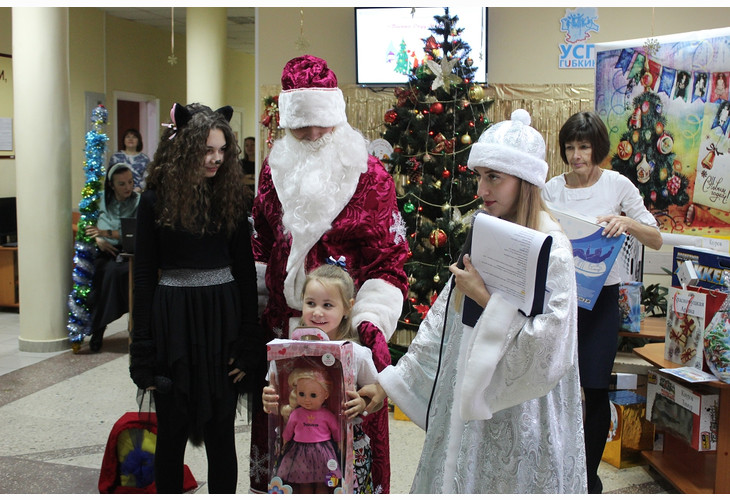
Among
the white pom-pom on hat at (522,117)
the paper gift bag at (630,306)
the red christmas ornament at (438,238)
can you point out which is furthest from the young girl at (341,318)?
the red christmas ornament at (438,238)

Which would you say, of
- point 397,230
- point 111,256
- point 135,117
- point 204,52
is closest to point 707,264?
point 397,230

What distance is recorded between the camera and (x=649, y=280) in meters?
6.25

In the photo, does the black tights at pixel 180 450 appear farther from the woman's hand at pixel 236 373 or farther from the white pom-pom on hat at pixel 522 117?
the white pom-pom on hat at pixel 522 117

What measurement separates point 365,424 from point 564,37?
204 inches

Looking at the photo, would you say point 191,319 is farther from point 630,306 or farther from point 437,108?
point 437,108

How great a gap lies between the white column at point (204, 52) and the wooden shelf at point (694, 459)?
5.75 metres

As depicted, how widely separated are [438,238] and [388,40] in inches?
106

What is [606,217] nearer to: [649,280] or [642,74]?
[642,74]

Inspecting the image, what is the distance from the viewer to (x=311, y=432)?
6.38ft

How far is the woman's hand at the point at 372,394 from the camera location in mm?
2016

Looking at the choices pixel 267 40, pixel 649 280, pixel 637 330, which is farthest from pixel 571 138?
pixel 267 40

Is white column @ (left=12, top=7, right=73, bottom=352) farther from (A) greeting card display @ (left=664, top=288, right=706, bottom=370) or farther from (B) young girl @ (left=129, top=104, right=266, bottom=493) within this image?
(A) greeting card display @ (left=664, top=288, right=706, bottom=370)

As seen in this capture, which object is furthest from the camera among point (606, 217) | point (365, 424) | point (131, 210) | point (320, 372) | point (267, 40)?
point (267, 40)

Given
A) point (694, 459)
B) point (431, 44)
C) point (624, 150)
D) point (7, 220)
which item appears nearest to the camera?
point (694, 459)
